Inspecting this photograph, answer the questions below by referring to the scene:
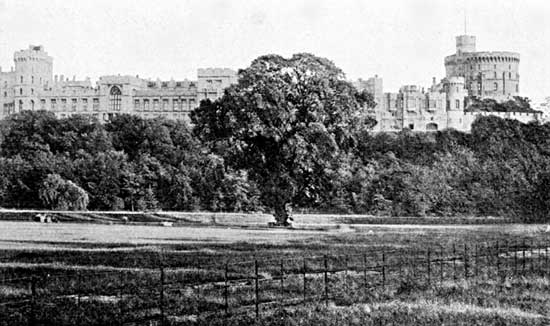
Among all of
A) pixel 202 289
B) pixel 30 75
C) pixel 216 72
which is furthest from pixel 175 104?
pixel 202 289

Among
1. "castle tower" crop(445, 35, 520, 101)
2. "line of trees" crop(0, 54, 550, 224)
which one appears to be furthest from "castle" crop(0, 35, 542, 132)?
"castle tower" crop(445, 35, 520, 101)

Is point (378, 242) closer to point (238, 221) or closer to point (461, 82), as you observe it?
point (238, 221)

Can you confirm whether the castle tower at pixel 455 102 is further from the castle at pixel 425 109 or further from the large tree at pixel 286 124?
the large tree at pixel 286 124

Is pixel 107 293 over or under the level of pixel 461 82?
under

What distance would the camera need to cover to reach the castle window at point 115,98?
156750 millimetres

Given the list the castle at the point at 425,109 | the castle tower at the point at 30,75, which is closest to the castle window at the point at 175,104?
the castle tower at the point at 30,75

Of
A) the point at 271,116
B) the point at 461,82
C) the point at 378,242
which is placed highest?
the point at 461,82

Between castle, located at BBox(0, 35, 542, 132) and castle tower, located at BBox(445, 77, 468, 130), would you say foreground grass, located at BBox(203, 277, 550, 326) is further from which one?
castle tower, located at BBox(445, 77, 468, 130)

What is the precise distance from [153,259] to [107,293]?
8.91 m

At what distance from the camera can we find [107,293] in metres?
19.5

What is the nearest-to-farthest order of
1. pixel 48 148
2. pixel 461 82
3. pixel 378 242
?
pixel 378 242, pixel 48 148, pixel 461 82

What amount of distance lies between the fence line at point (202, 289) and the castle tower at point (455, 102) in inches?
5058

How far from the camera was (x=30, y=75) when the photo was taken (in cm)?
14850

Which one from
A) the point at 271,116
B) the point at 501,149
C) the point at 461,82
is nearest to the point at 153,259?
the point at 271,116
